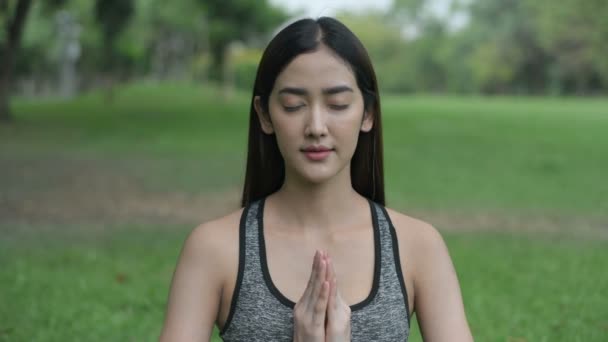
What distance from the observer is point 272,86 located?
2.67 metres

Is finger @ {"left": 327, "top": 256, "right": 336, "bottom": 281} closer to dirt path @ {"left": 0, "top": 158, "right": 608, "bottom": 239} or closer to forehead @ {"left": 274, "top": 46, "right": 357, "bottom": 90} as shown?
forehead @ {"left": 274, "top": 46, "right": 357, "bottom": 90}

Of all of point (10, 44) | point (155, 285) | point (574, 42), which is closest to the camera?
point (155, 285)

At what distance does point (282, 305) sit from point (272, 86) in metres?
0.68

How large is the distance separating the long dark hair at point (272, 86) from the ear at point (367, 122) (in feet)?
0.04

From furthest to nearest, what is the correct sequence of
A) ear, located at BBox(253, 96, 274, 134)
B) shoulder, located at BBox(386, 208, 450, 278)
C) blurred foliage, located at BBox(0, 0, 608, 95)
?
blurred foliage, located at BBox(0, 0, 608, 95), ear, located at BBox(253, 96, 274, 134), shoulder, located at BBox(386, 208, 450, 278)

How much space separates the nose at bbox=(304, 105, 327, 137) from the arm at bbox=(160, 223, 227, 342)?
1.45ft

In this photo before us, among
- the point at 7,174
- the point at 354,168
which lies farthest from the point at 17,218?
the point at 354,168

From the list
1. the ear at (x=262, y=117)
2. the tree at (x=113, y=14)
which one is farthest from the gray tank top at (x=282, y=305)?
the tree at (x=113, y=14)

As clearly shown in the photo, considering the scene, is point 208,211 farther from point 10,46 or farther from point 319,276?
point 10,46

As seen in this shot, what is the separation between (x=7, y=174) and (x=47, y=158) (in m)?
Answer: 2.55

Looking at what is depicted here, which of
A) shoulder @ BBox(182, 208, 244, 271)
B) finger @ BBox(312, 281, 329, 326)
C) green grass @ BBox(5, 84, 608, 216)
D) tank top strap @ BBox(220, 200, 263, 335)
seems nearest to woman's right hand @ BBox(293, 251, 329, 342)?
finger @ BBox(312, 281, 329, 326)

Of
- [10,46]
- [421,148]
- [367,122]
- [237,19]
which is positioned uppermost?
[237,19]

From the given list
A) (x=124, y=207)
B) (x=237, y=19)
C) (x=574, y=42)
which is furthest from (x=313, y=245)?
(x=574, y=42)

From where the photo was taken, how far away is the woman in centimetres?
257
